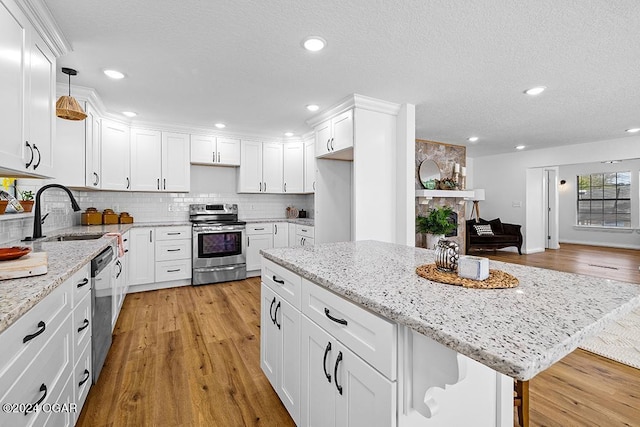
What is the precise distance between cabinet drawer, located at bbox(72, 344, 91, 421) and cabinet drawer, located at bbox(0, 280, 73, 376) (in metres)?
0.39

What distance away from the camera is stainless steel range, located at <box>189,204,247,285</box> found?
4355 mm

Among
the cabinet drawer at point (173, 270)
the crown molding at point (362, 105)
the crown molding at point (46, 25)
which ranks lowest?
the cabinet drawer at point (173, 270)

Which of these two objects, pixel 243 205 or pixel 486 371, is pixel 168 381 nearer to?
pixel 486 371

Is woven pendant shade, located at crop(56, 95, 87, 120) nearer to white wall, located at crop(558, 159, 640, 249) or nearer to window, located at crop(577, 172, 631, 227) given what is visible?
white wall, located at crop(558, 159, 640, 249)

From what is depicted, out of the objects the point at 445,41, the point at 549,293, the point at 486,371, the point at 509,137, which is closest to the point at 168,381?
the point at 486,371

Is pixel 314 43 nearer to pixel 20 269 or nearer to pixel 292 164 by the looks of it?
pixel 20 269

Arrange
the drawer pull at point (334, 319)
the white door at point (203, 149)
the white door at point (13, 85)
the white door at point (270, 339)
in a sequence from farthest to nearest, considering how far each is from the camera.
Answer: the white door at point (203, 149) < the white door at point (270, 339) < the white door at point (13, 85) < the drawer pull at point (334, 319)

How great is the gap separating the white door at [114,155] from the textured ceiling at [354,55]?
0.35 metres

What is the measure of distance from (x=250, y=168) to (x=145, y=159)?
4.93 ft

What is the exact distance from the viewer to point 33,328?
3.43 ft

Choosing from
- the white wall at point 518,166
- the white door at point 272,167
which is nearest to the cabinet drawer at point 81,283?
Result: the white door at point 272,167

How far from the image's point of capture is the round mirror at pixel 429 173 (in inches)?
227

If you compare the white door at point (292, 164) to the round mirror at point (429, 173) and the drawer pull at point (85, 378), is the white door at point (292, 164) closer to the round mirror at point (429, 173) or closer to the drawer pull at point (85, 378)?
A: the round mirror at point (429, 173)

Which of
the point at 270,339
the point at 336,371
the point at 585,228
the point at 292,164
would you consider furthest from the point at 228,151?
the point at 585,228
